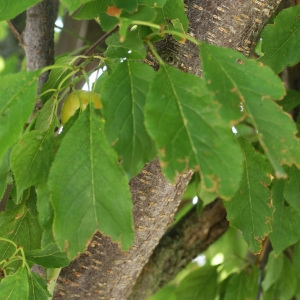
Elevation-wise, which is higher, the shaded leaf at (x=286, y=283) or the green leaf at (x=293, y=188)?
the green leaf at (x=293, y=188)

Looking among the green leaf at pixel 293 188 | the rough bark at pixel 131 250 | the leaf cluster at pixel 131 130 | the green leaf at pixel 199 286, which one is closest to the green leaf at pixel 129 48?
the leaf cluster at pixel 131 130

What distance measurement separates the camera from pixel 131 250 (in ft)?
2.77

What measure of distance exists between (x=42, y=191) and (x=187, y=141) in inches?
8.3

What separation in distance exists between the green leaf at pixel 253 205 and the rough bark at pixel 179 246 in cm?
59

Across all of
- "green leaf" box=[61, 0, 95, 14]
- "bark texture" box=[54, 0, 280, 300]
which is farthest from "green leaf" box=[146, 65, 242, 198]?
"bark texture" box=[54, 0, 280, 300]

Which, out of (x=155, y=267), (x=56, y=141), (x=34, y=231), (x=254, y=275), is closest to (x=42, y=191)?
(x=56, y=141)

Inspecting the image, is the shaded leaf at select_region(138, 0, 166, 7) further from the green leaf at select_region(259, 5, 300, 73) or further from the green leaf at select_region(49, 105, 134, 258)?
the green leaf at select_region(259, 5, 300, 73)

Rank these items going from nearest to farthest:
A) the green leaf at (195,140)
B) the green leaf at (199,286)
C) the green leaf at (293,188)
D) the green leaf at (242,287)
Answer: the green leaf at (195,140) < the green leaf at (293,188) < the green leaf at (242,287) < the green leaf at (199,286)

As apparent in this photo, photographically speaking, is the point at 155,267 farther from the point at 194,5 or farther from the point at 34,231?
the point at 194,5

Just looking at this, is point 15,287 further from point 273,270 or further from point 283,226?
point 273,270

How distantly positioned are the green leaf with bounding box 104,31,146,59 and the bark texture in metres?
0.14

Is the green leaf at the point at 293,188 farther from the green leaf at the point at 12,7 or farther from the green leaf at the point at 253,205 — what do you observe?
the green leaf at the point at 12,7

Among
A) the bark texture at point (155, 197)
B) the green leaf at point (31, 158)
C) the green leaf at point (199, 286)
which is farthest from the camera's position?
the green leaf at point (199, 286)

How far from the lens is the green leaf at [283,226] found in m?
0.99
